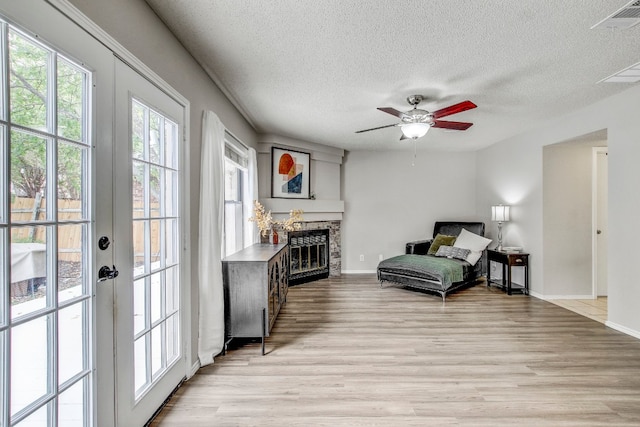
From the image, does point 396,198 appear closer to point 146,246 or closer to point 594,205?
point 594,205

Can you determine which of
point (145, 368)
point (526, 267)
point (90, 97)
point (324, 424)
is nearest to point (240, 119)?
point (90, 97)

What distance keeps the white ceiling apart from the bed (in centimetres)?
216

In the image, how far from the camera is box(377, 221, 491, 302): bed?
446 cm

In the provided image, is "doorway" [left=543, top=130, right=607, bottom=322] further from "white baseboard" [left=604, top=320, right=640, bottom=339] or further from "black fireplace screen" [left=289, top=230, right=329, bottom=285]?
"black fireplace screen" [left=289, top=230, right=329, bottom=285]

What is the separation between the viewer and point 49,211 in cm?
118

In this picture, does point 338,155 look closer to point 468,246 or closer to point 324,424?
point 468,246

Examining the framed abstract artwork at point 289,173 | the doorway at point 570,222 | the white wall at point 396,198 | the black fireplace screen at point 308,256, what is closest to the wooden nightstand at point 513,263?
the doorway at point 570,222

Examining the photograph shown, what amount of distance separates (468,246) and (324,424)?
4241 millimetres

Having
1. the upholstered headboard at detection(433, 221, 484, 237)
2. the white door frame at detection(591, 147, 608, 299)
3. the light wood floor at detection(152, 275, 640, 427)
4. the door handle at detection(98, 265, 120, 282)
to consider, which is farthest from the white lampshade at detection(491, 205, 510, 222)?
the door handle at detection(98, 265, 120, 282)

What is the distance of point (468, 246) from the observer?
5.20m

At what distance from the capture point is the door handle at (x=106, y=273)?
1.44m

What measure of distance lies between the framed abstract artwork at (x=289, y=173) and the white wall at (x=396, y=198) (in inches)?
41.8

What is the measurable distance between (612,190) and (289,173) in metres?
4.17

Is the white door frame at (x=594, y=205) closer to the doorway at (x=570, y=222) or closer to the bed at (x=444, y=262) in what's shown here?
the doorway at (x=570, y=222)
